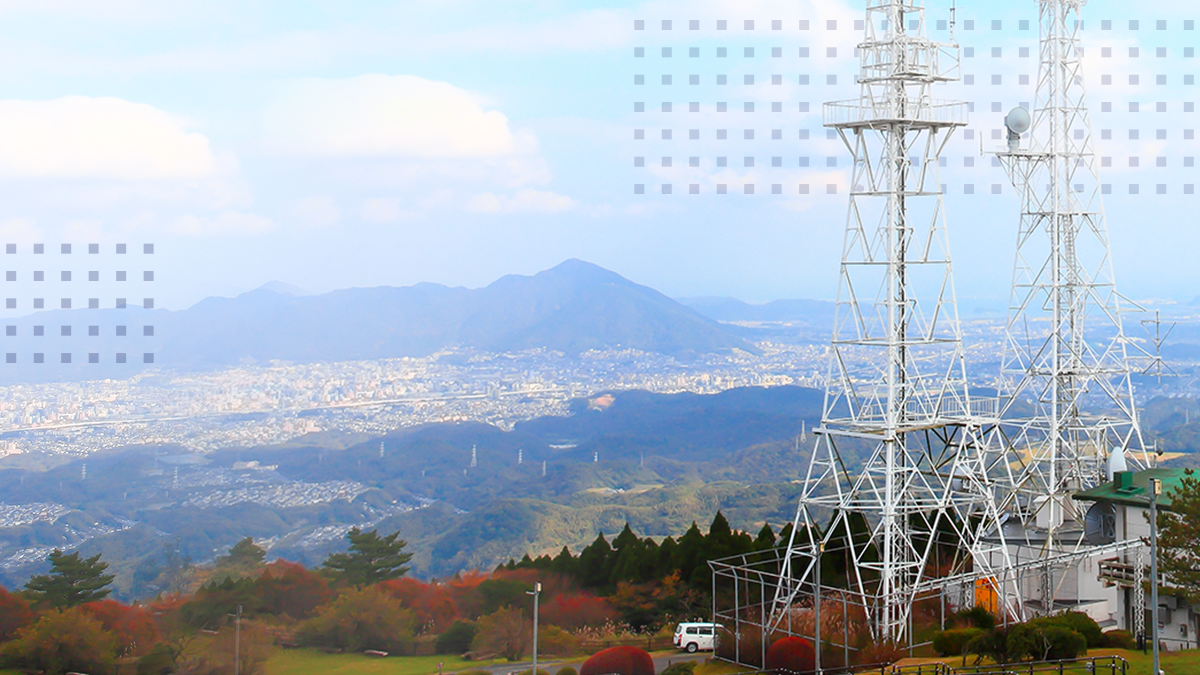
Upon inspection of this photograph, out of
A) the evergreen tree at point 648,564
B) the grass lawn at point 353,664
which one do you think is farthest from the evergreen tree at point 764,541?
the grass lawn at point 353,664

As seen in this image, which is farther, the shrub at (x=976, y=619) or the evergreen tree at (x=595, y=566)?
the evergreen tree at (x=595, y=566)

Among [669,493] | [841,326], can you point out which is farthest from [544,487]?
[841,326]

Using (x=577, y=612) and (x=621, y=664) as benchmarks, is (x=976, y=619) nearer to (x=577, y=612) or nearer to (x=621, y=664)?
(x=621, y=664)

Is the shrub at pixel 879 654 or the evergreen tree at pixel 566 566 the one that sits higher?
the shrub at pixel 879 654

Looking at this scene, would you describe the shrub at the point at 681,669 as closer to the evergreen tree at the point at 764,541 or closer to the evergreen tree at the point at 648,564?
the evergreen tree at the point at 764,541

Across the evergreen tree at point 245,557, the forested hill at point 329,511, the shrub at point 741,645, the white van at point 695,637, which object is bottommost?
the forested hill at point 329,511

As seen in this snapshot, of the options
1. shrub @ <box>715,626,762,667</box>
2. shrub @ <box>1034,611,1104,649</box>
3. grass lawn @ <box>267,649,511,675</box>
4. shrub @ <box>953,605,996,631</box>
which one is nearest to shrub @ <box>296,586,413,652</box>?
grass lawn @ <box>267,649,511,675</box>

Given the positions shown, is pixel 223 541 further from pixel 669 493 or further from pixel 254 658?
pixel 254 658
